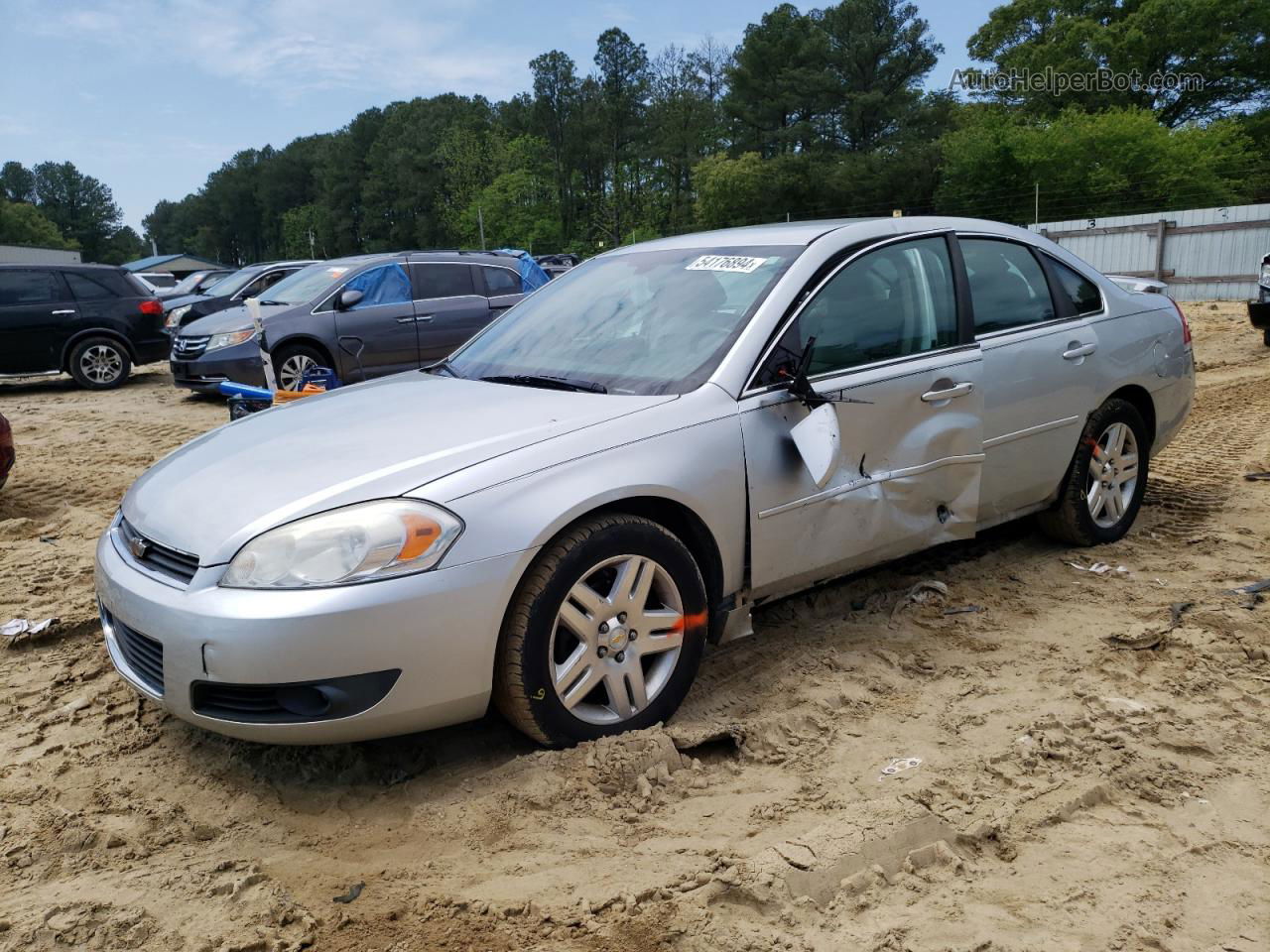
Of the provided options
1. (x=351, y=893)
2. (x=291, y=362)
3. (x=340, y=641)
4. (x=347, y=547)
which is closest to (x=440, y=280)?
(x=291, y=362)

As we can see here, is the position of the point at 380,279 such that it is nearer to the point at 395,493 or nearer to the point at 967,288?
the point at 967,288

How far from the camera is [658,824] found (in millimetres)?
2770

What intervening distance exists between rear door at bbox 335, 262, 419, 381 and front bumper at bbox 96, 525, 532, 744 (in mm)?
8318

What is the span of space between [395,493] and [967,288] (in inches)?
103

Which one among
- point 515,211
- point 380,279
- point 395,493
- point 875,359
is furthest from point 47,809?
point 515,211

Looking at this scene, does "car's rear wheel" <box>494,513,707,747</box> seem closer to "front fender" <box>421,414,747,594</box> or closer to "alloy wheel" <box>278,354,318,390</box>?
"front fender" <box>421,414,747,594</box>

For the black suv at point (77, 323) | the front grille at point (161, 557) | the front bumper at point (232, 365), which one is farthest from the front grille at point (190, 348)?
the front grille at point (161, 557)

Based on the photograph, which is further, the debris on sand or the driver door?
the debris on sand

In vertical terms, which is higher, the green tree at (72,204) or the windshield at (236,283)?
the green tree at (72,204)

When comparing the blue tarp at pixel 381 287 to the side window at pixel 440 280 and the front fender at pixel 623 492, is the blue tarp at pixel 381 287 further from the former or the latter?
the front fender at pixel 623 492

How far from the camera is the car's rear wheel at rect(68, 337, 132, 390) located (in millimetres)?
13398

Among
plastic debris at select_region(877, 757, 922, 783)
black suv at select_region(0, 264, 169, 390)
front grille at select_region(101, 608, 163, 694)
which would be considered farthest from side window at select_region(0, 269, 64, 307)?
plastic debris at select_region(877, 757, 922, 783)

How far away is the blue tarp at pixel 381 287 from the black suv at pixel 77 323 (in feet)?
13.6

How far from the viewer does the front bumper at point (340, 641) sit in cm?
267
